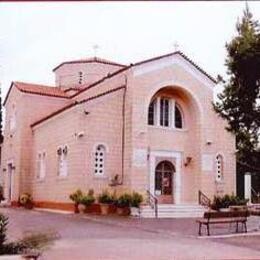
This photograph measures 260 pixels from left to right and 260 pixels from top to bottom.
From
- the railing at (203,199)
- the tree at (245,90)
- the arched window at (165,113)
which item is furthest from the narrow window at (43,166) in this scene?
the tree at (245,90)

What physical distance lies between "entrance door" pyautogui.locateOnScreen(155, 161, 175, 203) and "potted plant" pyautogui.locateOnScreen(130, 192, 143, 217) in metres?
3.67

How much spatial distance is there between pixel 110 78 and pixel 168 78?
3242 mm

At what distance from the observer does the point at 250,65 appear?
584 inches

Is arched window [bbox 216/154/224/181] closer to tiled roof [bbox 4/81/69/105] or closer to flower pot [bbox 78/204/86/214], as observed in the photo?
flower pot [bbox 78/204/86/214]

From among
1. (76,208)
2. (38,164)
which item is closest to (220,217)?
(76,208)

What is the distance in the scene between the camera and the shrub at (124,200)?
77.0ft

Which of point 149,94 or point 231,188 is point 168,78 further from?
point 231,188

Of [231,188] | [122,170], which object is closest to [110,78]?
[122,170]

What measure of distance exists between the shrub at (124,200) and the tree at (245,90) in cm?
889

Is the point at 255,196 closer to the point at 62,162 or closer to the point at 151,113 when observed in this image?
the point at 151,113

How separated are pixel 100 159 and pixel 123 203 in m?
2.92

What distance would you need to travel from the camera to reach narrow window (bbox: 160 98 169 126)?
Answer: 91.7 ft

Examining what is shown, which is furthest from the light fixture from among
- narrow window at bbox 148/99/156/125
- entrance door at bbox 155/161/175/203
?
narrow window at bbox 148/99/156/125

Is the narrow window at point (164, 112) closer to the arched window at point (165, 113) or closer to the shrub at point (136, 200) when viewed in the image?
the arched window at point (165, 113)
